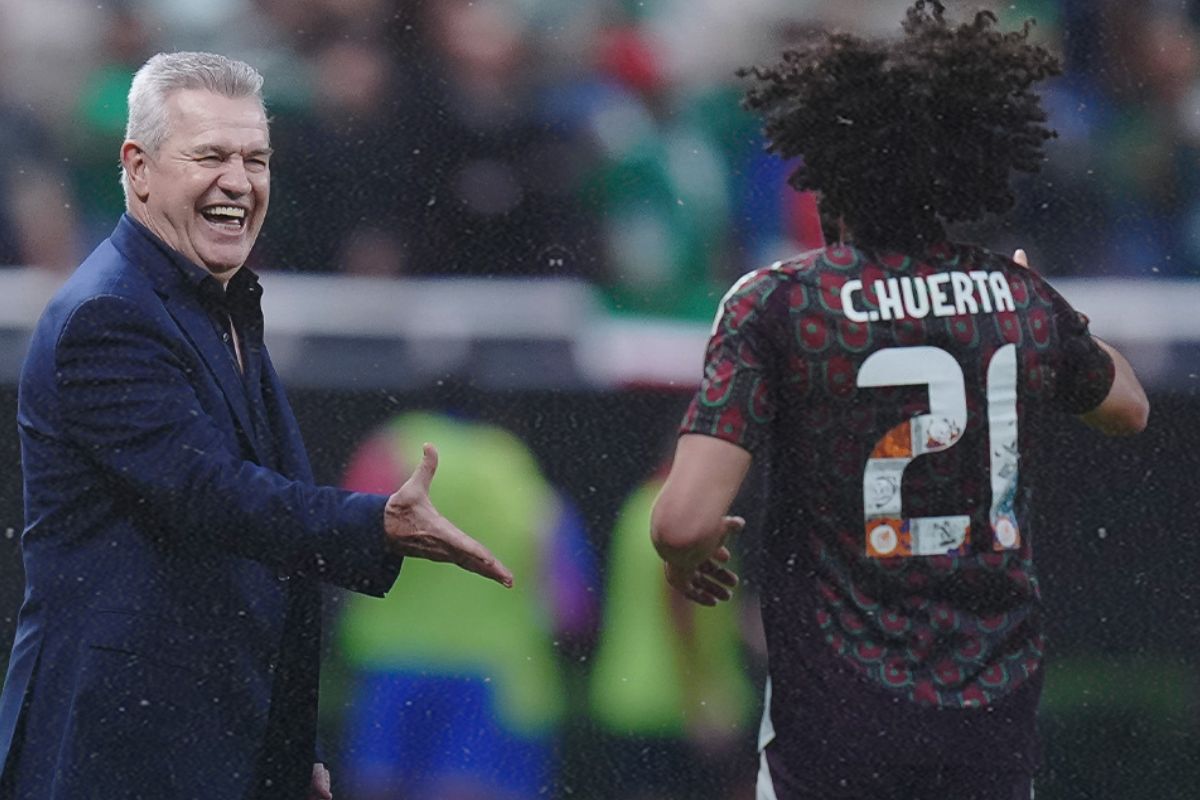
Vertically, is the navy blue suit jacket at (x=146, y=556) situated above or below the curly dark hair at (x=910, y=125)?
below

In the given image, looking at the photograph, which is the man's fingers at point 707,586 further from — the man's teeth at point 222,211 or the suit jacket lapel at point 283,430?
the man's teeth at point 222,211

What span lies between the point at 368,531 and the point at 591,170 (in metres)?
2.01

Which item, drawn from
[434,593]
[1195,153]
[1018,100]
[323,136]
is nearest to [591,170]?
[323,136]

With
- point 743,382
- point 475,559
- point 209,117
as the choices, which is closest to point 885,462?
point 743,382

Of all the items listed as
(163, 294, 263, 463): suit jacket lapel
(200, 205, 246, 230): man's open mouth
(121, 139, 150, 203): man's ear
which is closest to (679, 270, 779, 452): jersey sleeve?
(163, 294, 263, 463): suit jacket lapel

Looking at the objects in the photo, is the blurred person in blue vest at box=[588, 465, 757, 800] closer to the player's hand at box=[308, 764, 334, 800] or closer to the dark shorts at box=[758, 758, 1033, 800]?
the player's hand at box=[308, 764, 334, 800]

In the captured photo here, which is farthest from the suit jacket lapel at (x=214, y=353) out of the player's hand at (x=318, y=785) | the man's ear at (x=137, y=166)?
the player's hand at (x=318, y=785)

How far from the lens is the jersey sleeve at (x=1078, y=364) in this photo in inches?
121

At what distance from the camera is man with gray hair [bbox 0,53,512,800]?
3.02 meters

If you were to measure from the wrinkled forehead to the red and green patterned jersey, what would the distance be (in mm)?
891

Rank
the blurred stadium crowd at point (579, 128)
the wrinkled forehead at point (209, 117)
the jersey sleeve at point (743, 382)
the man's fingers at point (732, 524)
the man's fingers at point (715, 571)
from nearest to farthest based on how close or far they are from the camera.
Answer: the jersey sleeve at point (743, 382)
the man's fingers at point (732, 524)
the man's fingers at point (715, 571)
the wrinkled forehead at point (209, 117)
the blurred stadium crowd at point (579, 128)

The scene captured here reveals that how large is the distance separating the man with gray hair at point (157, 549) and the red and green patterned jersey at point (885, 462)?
1.52ft

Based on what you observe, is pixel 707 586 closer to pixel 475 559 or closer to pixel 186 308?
pixel 475 559

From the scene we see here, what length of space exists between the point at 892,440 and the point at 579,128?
2.14 meters
